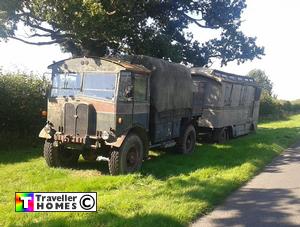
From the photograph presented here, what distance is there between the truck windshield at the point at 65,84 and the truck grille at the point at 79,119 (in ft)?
1.79

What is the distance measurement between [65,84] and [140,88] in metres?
2.04

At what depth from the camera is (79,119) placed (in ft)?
35.1

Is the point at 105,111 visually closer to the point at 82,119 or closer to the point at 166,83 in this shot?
the point at 82,119

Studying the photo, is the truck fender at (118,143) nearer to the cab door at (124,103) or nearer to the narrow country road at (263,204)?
the cab door at (124,103)

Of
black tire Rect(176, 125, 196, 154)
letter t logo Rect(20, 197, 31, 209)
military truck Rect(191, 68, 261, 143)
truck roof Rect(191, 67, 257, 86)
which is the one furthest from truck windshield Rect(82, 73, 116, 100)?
truck roof Rect(191, 67, 257, 86)

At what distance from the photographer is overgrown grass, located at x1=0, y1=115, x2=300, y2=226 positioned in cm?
675

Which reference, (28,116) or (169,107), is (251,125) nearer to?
(169,107)

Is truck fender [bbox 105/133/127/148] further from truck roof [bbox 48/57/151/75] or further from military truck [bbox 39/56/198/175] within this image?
truck roof [bbox 48/57/151/75]

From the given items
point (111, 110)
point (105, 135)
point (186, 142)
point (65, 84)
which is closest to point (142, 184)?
point (105, 135)

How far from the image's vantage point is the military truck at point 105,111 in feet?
34.7

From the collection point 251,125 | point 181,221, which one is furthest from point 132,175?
point 251,125

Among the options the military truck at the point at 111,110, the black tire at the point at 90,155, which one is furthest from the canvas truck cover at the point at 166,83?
the black tire at the point at 90,155

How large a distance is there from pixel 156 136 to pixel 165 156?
170 centimetres

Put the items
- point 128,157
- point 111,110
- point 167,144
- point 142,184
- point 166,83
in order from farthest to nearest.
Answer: point 167,144 < point 166,83 < point 128,157 < point 111,110 < point 142,184
